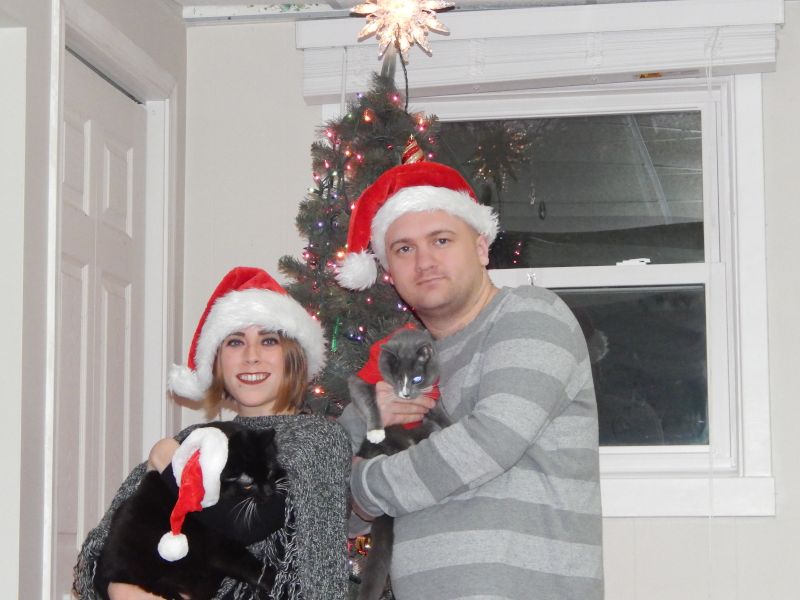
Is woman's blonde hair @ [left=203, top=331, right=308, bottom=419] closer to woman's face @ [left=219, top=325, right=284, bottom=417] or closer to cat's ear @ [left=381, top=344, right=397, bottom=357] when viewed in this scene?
woman's face @ [left=219, top=325, right=284, bottom=417]

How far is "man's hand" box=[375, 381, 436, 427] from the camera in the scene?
89.4 inches

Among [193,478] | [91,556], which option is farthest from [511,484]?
[91,556]

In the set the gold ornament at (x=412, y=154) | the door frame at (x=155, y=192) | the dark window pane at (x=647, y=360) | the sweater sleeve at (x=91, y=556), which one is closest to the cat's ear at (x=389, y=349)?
the sweater sleeve at (x=91, y=556)

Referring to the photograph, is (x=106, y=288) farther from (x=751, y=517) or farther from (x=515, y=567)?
(x=751, y=517)

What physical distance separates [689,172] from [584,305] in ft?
2.04

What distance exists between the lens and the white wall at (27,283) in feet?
8.91

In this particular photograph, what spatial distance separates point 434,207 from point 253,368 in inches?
21.0

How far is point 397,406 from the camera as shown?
2.31m

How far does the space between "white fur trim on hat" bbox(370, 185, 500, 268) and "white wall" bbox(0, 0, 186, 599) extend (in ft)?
3.15

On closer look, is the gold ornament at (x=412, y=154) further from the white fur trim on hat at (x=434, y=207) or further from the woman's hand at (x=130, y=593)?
the woman's hand at (x=130, y=593)

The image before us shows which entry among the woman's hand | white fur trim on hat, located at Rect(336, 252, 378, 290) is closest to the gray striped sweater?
the woman's hand

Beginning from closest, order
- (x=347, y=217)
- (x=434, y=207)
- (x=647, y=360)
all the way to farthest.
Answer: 1. (x=434, y=207)
2. (x=347, y=217)
3. (x=647, y=360)

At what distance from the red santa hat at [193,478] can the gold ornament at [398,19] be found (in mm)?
1867

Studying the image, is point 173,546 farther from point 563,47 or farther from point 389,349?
point 563,47
